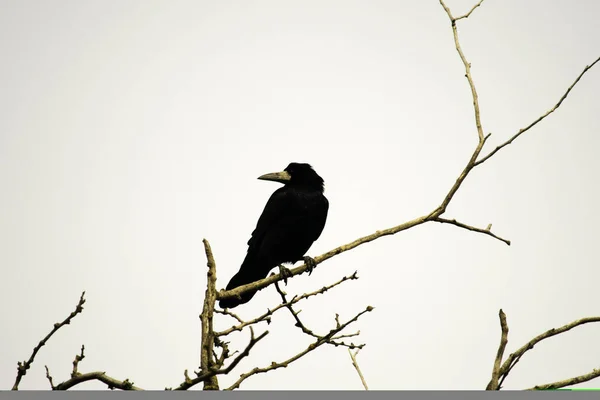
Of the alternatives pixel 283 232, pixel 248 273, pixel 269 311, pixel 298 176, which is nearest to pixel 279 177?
pixel 298 176

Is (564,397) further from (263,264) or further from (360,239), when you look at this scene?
(263,264)

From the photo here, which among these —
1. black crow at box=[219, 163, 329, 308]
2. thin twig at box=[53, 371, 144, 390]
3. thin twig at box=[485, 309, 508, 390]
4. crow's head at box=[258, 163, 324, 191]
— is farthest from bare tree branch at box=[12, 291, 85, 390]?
crow's head at box=[258, 163, 324, 191]

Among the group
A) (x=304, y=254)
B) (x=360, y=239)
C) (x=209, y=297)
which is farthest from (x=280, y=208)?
(x=209, y=297)

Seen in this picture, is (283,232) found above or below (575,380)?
above

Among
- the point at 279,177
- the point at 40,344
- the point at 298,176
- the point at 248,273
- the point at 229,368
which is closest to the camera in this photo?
the point at 229,368

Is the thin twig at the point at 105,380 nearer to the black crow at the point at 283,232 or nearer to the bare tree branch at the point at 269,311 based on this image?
the bare tree branch at the point at 269,311

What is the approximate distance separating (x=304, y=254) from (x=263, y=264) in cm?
53

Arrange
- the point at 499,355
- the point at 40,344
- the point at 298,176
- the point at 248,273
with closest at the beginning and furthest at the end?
the point at 499,355 < the point at 40,344 < the point at 248,273 < the point at 298,176

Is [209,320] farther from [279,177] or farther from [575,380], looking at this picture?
[279,177]

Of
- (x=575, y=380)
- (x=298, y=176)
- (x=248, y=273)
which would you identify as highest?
(x=298, y=176)

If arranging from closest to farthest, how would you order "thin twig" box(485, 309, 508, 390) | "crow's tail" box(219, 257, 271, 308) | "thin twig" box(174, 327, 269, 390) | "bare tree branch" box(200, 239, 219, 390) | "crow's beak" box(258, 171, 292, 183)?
"thin twig" box(174, 327, 269, 390) → "thin twig" box(485, 309, 508, 390) → "bare tree branch" box(200, 239, 219, 390) → "crow's tail" box(219, 257, 271, 308) → "crow's beak" box(258, 171, 292, 183)

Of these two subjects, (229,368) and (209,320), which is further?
(209,320)

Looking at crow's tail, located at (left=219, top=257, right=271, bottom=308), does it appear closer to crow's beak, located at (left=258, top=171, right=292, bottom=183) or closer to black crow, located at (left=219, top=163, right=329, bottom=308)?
black crow, located at (left=219, top=163, right=329, bottom=308)

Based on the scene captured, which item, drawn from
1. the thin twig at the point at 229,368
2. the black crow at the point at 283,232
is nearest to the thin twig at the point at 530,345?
the thin twig at the point at 229,368
